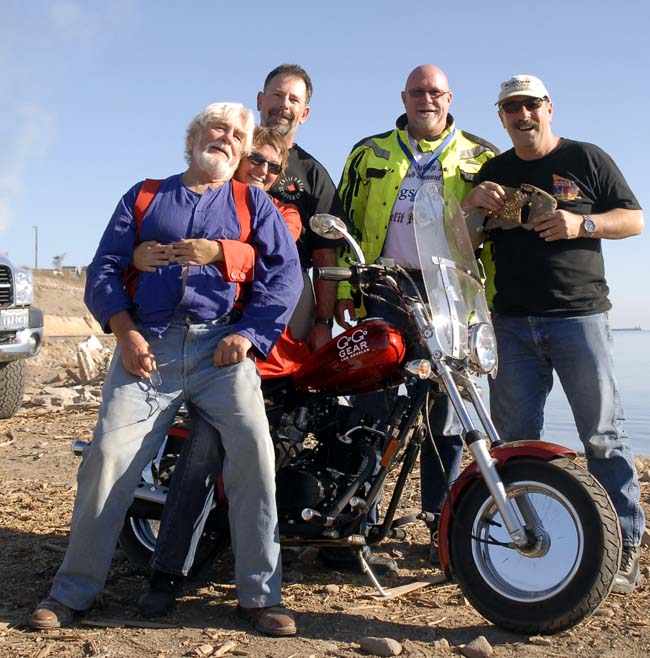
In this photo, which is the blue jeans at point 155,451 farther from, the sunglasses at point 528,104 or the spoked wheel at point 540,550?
the sunglasses at point 528,104

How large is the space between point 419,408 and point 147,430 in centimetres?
108

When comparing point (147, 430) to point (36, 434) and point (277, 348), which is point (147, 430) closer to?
point (277, 348)

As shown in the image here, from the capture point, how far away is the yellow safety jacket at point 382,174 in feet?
14.7

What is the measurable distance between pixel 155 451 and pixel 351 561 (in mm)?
1179

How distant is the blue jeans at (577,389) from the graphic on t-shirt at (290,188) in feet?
3.82

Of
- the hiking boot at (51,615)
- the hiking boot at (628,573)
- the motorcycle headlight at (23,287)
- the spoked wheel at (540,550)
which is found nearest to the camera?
the spoked wheel at (540,550)

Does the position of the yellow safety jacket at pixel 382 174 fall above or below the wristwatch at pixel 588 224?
above

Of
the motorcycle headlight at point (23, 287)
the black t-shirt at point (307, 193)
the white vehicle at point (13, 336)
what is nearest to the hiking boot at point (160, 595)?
the black t-shirt at point (307, 193)

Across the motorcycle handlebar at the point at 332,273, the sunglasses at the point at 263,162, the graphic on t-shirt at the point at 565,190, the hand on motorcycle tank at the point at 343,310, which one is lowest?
the hand on motorcycle tank at the point at 343,310

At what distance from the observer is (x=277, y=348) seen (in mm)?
3879

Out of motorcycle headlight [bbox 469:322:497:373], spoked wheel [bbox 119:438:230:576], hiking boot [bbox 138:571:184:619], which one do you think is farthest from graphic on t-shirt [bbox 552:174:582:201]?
hiking boot [bbox 138:571:184:619]

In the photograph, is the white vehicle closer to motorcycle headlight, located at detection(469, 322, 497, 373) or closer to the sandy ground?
the sandy ground

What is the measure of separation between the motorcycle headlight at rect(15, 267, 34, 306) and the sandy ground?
4401 millimetres

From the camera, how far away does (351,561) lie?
414 centimetres
